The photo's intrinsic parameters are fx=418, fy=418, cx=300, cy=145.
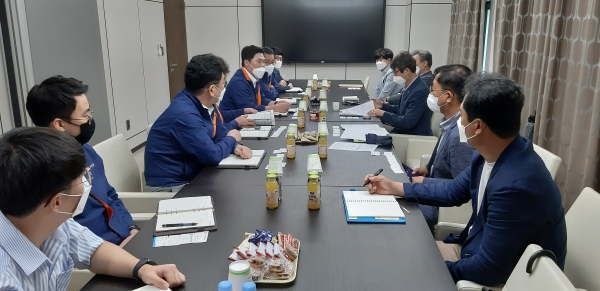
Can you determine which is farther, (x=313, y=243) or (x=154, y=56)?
(x=154, y=56)

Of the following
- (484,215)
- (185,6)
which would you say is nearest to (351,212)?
(484,215)

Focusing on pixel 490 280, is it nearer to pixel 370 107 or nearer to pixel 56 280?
pixel 56 280

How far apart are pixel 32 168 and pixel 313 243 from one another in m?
0.90

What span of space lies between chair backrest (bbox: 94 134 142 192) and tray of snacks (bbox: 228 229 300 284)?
1347 mm

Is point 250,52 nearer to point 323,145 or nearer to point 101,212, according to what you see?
point 323,145

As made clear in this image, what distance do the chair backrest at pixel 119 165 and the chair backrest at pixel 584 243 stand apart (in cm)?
223

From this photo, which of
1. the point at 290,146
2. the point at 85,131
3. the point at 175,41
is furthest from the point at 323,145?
the point at 175,41

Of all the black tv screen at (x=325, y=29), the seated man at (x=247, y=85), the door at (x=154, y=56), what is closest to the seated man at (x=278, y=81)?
the black tv screen at (x=325, y=29)

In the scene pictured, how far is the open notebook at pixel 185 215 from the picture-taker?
1.59 m

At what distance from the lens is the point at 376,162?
247 centimetres

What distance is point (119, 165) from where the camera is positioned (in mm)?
2455

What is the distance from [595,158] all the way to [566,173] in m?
0.30

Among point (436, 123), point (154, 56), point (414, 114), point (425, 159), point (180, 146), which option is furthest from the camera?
point (154, 56)

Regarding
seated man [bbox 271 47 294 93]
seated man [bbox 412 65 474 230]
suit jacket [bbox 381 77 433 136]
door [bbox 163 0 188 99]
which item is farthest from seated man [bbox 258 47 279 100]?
seated man [bbox 412 65 474 230]
